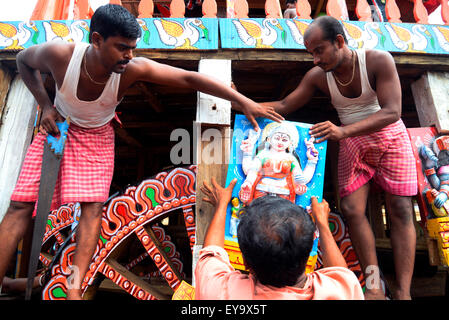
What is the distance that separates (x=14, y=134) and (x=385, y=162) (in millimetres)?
3136

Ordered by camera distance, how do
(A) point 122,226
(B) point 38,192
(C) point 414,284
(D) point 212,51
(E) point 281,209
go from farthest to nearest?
(C) point 414,284, (A) point 122,226, (D) point 212,51, (B) point 38,192, (E) point 281,209

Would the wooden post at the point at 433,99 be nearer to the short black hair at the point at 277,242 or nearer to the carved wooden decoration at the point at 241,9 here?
the carved wooden decoration at the point at 241,9

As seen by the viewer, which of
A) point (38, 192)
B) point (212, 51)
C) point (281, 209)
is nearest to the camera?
point (281, 209)

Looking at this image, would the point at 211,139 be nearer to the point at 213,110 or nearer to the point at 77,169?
the point at 213,110

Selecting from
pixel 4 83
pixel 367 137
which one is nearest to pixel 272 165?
pixel 367 137

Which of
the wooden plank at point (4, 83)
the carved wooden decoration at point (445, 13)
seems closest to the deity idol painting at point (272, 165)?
the carved wooden decoration at point (445, 13)

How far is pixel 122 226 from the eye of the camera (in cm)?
269

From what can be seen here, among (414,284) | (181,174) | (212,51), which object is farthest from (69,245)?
(414,284)

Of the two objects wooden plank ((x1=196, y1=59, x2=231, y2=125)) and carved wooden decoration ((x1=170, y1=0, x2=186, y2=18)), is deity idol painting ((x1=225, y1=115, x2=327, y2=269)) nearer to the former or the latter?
wooden plank ((x1=196, y1=59, x2=231, y2=125))

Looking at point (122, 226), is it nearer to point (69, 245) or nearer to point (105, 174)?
point (69, 245)

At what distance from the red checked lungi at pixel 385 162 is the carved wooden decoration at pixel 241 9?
152cm

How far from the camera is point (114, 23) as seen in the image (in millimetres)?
1641

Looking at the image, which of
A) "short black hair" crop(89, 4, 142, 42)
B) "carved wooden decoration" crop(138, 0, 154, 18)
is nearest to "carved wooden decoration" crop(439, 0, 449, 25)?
"carved wooden decoration" crop(138, 0, 154, 18)

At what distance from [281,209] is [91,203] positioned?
56.3 inches
